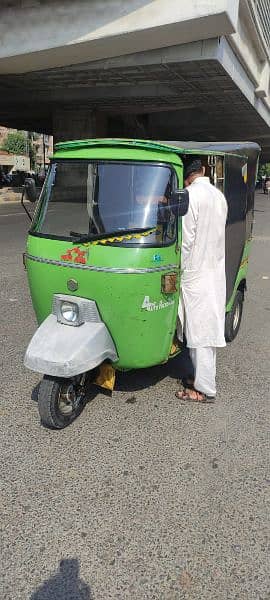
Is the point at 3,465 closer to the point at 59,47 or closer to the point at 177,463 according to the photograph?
the point at 177,463

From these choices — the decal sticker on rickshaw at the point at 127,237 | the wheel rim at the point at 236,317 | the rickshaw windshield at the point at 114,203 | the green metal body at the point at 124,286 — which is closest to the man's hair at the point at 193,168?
the green metal body at the point at 124,286

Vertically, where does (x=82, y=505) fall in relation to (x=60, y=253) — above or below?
below

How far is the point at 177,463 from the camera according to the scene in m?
3.09

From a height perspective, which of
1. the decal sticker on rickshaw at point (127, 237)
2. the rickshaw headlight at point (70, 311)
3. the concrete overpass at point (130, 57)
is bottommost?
the rickshaw headlight at point (70, 311)

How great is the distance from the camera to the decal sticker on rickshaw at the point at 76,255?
3.32m

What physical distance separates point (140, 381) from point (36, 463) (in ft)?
4.52

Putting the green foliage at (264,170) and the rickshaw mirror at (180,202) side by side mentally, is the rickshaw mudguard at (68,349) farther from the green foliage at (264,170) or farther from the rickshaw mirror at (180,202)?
the green foliage at (264,170)

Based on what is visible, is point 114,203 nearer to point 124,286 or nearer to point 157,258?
point 157,258

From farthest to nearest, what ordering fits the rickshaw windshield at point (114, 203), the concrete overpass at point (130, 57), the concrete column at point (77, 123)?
the concrete column at point (77, 123) < the concrete overpass at point (130, 57) < the rickshaw windshield at point (114, 203)

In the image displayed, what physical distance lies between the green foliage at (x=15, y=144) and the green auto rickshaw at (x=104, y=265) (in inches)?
3772

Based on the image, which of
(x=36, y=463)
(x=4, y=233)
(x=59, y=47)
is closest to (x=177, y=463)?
(x=36, y=463)

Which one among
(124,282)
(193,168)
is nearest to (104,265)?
(124,282)

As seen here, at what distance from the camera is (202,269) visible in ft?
11.6

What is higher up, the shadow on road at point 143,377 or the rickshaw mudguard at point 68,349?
the rickshaw mudguard at point 68,349
